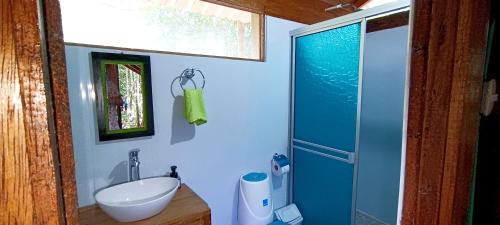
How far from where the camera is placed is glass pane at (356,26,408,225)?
2.17m

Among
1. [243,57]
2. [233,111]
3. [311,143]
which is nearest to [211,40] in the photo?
[243,57]

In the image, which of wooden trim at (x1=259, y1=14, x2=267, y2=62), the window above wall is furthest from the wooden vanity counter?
wooden trim at (x1=259, y1=14, x2=267, y2=62)

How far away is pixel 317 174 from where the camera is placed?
2.17 m

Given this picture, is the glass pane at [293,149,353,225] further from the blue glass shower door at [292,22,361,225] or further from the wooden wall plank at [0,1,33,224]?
the wooden wall plank at [0,1,33,224]

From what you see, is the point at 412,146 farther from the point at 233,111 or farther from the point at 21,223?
the point at 233,111

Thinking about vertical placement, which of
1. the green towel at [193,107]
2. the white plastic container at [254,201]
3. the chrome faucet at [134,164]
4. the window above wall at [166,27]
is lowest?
the white plastic container at [254,201]

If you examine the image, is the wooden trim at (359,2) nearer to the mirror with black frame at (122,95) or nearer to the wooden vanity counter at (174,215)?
the mirror with black frame at (122,95)

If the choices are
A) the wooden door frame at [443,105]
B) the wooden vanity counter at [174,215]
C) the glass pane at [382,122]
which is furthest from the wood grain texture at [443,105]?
the glass pane at [382,122]

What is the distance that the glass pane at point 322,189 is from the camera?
1931 millimetres

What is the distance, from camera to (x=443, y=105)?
0.49 metres

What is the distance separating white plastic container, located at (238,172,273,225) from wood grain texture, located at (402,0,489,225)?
4.88 ft

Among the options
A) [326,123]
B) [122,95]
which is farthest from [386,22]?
[122,95]

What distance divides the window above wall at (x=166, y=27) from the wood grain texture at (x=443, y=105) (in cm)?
156

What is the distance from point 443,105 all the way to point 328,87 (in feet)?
5.06
